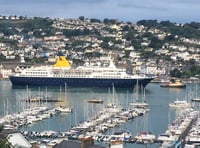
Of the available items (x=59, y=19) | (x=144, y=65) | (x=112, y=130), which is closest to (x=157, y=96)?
(x=112, y=130)

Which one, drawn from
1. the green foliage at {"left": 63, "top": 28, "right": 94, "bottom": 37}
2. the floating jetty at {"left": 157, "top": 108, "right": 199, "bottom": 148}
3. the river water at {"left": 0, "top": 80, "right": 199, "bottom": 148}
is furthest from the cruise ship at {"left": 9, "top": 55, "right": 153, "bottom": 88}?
the green foliage at {"left": 63, "top": 28, "right": 94, "bottom": 37}

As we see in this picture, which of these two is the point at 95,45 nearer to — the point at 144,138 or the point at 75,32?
the point at 75,32

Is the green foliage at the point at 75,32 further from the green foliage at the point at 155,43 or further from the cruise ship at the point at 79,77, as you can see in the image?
the cruise ship at the point at 79,77

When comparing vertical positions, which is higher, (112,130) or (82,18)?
(82,18)

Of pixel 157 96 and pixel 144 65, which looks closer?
pixel 157 96

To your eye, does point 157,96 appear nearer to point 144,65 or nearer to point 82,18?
point 144,65

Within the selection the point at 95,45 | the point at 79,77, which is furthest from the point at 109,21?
the point at 79,77

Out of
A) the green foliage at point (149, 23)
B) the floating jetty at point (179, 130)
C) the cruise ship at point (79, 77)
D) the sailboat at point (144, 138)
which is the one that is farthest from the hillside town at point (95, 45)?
the sailboat at point (144, 138)
